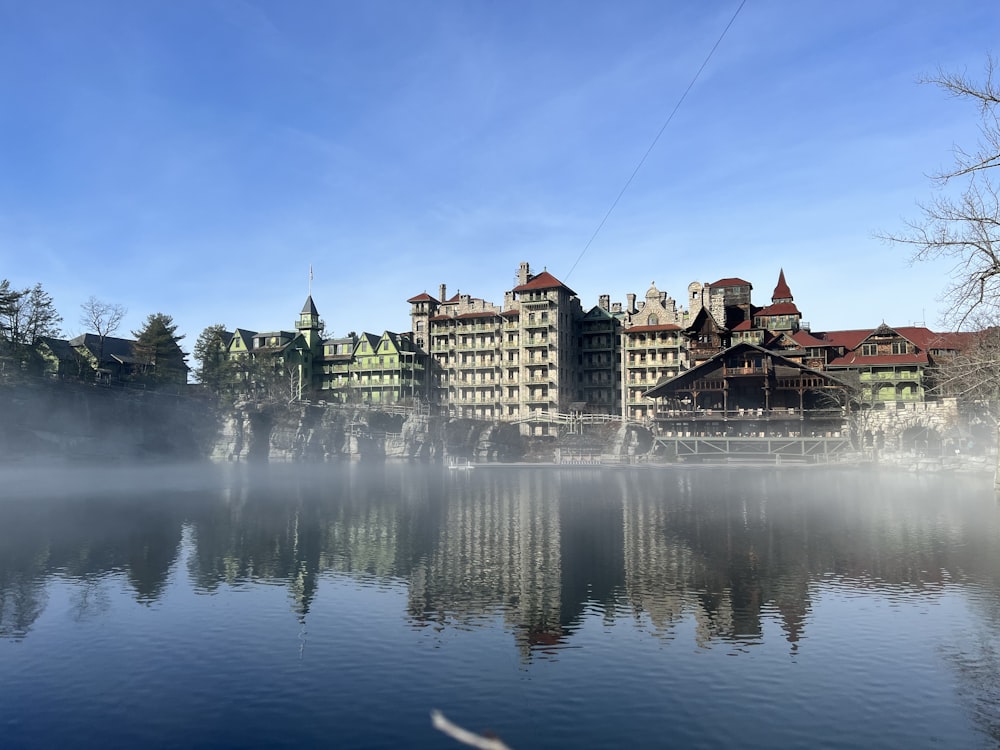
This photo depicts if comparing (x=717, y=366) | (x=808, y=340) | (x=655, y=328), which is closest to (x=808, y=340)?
(x=808, y=340)

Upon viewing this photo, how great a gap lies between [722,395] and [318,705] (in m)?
96.8

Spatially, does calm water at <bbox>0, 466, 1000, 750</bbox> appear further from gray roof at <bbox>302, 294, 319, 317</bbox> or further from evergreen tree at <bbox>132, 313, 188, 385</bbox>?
gray roof at <bbox>302, 294, 319, 317</bbox>

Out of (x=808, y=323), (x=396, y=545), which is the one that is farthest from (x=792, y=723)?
(x=808, y=323)

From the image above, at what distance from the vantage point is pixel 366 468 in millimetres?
106562

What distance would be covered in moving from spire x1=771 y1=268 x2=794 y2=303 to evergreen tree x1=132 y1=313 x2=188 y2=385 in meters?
102

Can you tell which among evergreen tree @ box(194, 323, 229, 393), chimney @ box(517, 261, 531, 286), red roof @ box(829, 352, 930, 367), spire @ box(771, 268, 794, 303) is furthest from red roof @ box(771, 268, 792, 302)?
evergreen tree @ box(194, 323, 229, 393)

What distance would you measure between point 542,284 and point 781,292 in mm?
41648

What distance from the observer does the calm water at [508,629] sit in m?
17.4

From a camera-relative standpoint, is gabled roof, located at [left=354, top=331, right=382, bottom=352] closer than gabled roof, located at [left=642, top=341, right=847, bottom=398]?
No

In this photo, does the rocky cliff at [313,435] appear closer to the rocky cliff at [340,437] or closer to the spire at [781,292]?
the rocky cliff at [340,437]

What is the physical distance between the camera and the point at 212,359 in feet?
415

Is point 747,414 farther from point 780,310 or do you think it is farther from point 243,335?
point 243,335

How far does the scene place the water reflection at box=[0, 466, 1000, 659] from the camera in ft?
88.9

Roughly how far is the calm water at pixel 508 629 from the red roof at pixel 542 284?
79202mm
